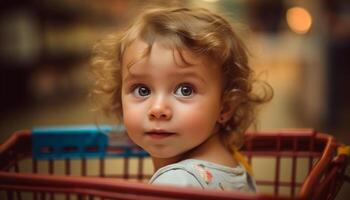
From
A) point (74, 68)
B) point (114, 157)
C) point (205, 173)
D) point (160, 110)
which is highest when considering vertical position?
point (160, 110)

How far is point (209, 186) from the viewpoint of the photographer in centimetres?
92

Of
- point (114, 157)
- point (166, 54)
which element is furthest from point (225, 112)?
point (114, 157)

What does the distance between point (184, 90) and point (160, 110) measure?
0.07m

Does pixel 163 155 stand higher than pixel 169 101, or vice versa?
pixel 169 101

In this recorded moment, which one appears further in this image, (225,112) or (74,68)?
(74,68)

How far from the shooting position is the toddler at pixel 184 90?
36.9 inches

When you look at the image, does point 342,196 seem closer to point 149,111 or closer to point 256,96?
point 256,96

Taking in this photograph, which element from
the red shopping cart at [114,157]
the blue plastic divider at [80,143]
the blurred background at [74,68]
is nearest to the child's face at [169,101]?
the red shopping cart at [114,157]

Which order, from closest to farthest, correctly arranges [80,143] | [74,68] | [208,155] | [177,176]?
1. [177,176]
2. [208,155]
3. [80,143]
4. [74,68]

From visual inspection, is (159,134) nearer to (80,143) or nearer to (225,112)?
(225,112)

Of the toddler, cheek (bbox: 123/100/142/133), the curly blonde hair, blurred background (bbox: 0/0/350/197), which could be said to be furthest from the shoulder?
blurred background (bbox: 0/0/350/197)

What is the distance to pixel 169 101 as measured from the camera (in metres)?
0.94

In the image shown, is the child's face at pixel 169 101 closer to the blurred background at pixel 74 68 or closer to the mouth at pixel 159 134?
the mouth at pixel 159 134

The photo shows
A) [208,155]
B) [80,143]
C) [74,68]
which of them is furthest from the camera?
[74,68]
